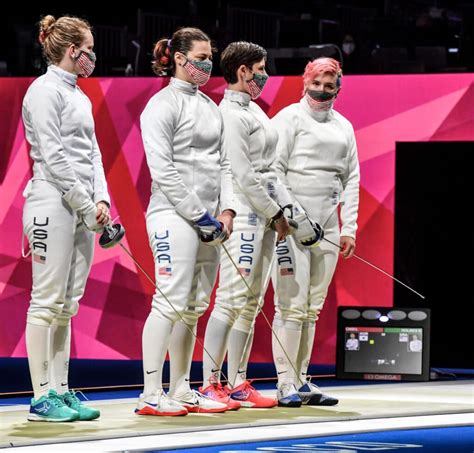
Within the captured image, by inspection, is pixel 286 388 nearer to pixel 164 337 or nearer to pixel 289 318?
pixel 289 318

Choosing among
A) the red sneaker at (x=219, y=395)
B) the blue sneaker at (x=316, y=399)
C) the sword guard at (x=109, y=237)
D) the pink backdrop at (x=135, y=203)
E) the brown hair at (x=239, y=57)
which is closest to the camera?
the sword guard at (x=109, y=237)

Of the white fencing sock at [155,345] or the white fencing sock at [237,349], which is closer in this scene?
the white fencing sock at [155,345]

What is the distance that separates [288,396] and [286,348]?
0.23 m

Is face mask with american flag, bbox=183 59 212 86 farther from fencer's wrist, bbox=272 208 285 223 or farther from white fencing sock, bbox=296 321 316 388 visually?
white fencing sock, bbox=296 321 316 388

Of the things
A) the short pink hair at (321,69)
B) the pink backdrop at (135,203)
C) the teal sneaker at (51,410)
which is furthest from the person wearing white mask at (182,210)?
the pink backdrop at (135,203)

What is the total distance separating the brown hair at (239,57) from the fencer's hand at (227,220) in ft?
2.28

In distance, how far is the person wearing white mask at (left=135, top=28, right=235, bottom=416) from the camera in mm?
4551

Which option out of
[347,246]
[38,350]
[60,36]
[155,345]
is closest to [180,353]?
[155,345]

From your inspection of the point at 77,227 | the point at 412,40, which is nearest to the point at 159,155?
the point at 77,227

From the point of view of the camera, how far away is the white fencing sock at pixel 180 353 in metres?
4.70

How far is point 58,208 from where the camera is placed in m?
4.30

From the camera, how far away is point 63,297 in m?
4.32

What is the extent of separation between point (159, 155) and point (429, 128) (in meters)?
2.99

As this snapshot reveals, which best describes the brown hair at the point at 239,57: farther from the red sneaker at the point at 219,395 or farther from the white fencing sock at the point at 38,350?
the white fencing sock at the point at 38,350
